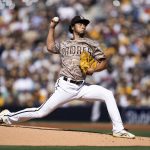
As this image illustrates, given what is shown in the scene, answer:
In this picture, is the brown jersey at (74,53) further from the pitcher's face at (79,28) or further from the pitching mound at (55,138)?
the pitching mound at (55,138)

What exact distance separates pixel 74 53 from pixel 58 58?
753 cm

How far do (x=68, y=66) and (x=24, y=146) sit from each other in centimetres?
140

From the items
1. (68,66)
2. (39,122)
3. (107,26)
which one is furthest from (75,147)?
(107,26)

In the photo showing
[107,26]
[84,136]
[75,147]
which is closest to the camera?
[75,147]

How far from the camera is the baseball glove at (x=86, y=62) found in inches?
321

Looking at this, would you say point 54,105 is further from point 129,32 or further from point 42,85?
point 129,32

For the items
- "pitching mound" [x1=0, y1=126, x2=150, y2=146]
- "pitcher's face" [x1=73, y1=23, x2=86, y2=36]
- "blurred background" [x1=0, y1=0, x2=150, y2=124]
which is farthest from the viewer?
"blurred background" [x1=0, y1=0, x2=150, y2=124]

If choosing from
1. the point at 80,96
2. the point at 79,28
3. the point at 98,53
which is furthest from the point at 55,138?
the point at 79,28

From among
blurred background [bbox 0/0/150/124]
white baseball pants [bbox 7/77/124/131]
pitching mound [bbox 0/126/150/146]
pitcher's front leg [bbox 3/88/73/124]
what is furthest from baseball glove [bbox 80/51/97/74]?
blurred background [bbox 0/0/150/124]

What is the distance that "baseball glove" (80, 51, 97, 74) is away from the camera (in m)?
8.16

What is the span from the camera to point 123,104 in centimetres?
1560

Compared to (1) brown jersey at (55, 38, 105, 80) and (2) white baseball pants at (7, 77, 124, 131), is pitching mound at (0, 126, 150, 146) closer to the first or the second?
(2) white baseball pants at (7, 77, 124, 131)

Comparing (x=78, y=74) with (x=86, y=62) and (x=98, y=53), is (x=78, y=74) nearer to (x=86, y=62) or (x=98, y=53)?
(x=86, y=62)

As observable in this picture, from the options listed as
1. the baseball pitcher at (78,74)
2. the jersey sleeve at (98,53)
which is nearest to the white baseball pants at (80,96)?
the baseball pitcher at (78,74)
